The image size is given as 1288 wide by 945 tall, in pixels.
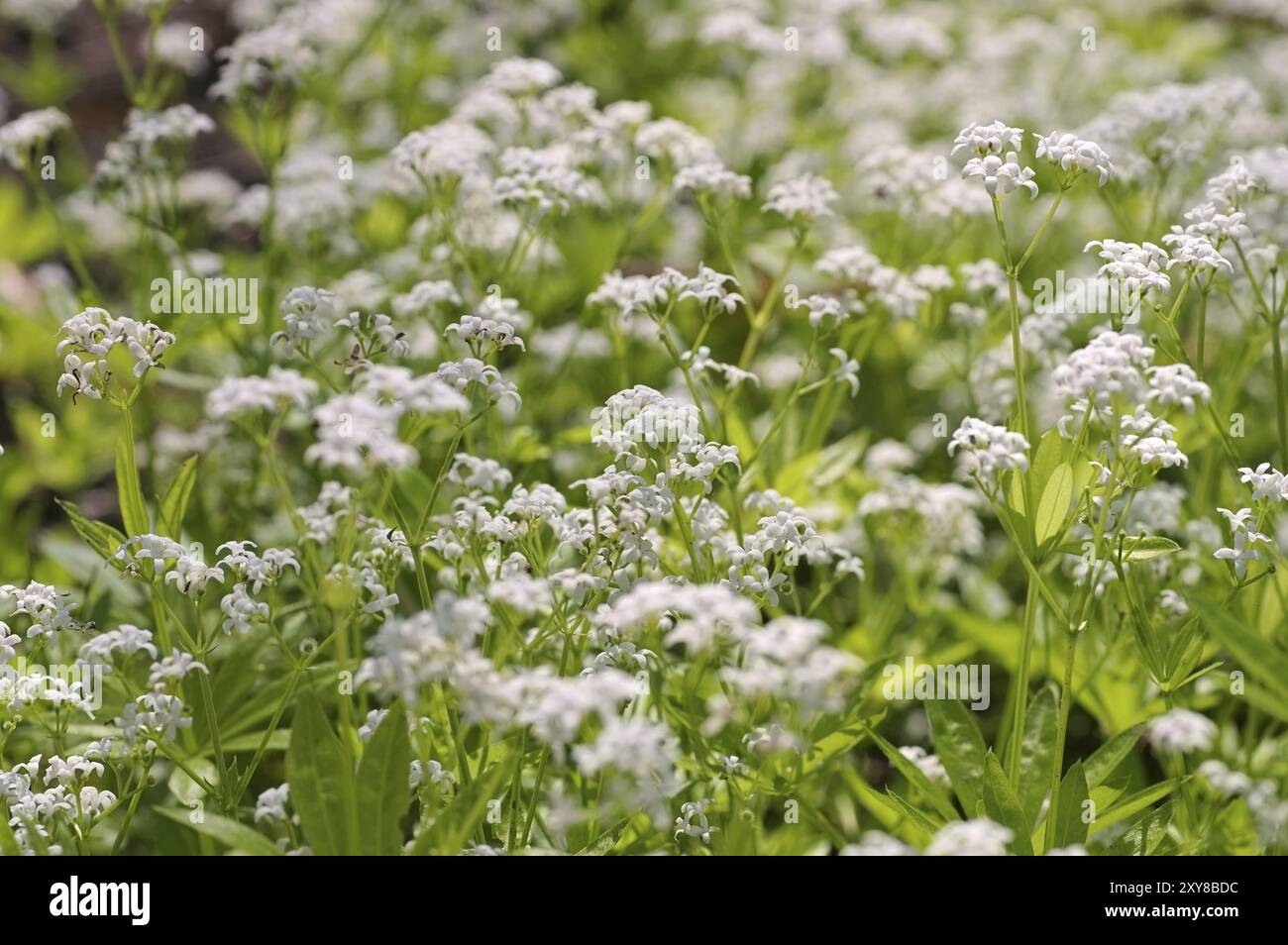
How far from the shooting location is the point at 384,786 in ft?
9.12

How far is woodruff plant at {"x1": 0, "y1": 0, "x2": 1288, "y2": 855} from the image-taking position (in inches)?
114

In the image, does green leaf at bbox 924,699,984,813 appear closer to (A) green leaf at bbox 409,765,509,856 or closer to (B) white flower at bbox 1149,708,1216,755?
(B) white flower at bbox 1149,708,1216,755

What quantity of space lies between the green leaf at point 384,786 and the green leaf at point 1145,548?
1.79m

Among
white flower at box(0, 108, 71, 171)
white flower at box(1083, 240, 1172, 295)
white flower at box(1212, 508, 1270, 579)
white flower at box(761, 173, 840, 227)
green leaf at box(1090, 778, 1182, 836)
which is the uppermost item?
white flower at box(0, 108, 71, 171)

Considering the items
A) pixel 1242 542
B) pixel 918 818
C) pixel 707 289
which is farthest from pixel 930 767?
pixel 707 289

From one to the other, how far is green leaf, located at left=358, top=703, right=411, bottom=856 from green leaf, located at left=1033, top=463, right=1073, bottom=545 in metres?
1.60

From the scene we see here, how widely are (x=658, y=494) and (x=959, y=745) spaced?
1.03 meters

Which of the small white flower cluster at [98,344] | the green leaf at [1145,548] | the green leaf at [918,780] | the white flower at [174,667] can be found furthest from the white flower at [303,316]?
the green leaf at [1145,548]

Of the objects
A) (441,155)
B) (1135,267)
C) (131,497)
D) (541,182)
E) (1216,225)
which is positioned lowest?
(131,497)

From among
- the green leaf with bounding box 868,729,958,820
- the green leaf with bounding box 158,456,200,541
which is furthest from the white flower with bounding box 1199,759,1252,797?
the green leaf with bounding box 158,456,200,541

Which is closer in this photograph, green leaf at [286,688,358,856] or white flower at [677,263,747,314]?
green leaf at [286,688,358,856]

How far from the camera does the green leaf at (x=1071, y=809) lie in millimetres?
3097

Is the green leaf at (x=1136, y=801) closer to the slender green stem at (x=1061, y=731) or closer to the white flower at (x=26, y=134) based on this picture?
the slender green stem at (x=1061, y=731)

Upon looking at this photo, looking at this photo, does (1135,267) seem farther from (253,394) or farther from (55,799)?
(55,799)
